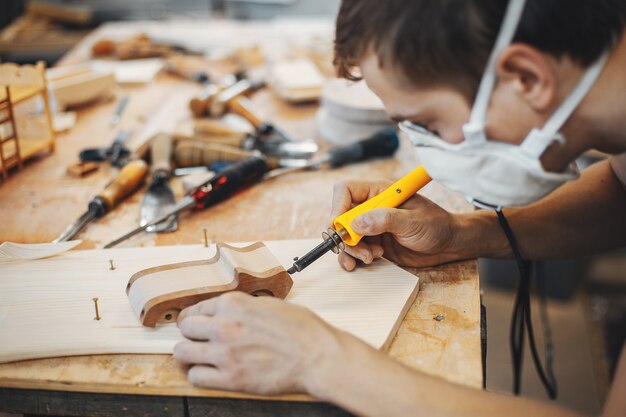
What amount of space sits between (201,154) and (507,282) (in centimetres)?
207

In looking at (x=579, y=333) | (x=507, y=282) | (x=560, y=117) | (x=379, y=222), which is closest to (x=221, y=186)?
(x=379, y=222)

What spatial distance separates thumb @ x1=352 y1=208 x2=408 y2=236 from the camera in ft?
3.99

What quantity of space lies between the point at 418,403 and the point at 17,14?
4039mm

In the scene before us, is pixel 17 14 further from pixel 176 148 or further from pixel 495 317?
pixel 495 317

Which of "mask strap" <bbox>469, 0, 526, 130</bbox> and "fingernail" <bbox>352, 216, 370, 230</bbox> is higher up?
"mask strap" <bbox>469, 0, 526, 130</bbox>

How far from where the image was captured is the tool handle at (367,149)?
1.87 m

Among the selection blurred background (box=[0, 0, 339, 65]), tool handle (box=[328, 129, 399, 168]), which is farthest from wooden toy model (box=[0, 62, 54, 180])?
blurred background (box=[0, 0, 339, 65])

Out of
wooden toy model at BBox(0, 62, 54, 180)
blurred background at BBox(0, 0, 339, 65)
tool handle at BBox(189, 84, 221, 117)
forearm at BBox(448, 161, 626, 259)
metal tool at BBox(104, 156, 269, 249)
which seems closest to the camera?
forearm at BBox(448, 161, 626, 259)

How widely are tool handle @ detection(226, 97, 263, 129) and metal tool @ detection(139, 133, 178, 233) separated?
368 millimetres

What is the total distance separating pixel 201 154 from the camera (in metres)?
1.85

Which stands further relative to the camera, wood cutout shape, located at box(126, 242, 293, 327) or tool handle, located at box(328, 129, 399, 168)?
tool handle, located at box(328, 129, 399, 168)

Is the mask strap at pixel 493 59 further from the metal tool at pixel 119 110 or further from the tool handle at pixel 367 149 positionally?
the metal tool at pixel 119 110

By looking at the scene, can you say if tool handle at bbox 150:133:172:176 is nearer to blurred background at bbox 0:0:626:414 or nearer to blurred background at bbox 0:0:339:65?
blurred background at bbox 0:0:626:414

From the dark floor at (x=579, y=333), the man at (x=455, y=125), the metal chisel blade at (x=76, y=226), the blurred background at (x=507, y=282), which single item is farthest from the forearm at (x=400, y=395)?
the dark floor at (x=579, y=333)
